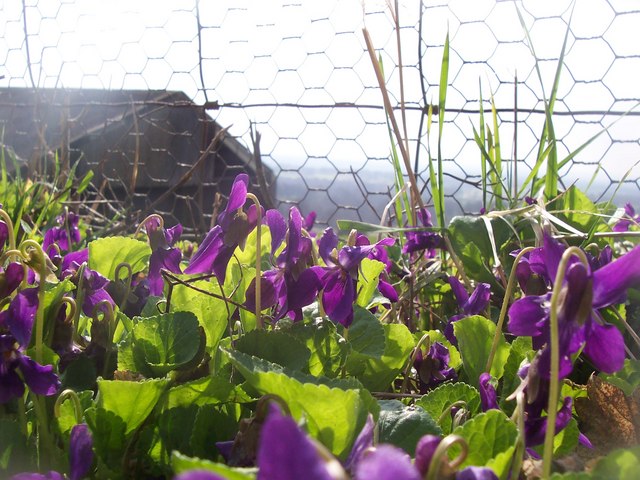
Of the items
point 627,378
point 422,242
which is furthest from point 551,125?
point 627,378

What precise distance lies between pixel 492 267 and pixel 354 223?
1.36 feet

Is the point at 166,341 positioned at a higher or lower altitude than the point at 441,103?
lower

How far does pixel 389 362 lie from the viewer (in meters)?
1.05

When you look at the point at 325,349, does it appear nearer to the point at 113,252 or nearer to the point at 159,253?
the point at 159,253

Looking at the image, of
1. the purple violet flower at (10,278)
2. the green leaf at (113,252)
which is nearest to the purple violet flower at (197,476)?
the purple violet flower at (10,278)

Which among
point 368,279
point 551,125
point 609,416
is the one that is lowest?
point 609,416

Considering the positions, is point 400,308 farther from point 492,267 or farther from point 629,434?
point 629,434

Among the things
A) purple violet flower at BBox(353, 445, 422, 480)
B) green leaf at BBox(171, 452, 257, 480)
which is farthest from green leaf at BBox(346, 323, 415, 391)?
purple violet flower at BBox(353, 445, 422, 480)

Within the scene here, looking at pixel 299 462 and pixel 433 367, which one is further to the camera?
pixel 433 367

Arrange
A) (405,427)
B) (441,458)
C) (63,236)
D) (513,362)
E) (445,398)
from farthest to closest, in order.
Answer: (63,236) → (513,362) → (445,398) → (405,427) → (441,458)

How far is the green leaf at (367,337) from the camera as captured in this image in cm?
98

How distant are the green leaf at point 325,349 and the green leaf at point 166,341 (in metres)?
0.13

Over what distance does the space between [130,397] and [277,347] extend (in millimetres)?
190

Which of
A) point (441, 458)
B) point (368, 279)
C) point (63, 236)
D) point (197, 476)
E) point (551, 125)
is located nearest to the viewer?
point (197, 476)
